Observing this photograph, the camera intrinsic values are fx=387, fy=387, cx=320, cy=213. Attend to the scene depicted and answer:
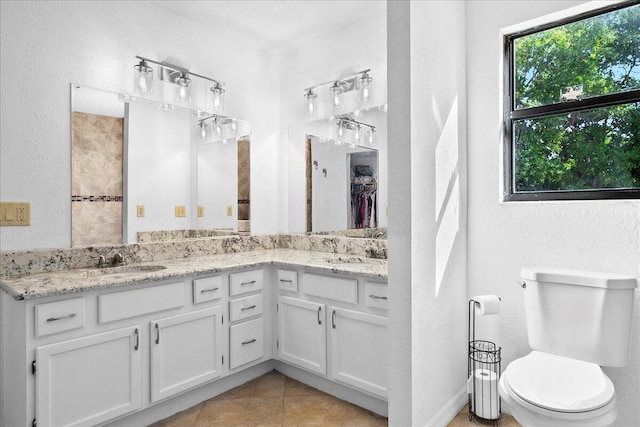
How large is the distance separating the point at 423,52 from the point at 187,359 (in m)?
2.09

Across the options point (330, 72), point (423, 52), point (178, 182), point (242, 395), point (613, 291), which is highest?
point (330, 72)

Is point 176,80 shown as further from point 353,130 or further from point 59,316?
point 59,316

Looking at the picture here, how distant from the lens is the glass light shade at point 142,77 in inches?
101

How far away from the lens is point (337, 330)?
238cm

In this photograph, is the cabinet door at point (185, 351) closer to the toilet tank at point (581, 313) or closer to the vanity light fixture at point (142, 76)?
the vanity light fixture at point (142, 76)

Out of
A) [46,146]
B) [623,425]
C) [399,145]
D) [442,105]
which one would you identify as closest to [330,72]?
[442,105]

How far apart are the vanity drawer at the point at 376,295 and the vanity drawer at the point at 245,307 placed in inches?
32.7

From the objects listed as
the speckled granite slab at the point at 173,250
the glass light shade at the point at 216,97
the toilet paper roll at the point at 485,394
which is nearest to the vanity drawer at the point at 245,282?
the speckled granite slab at the point at 173,250

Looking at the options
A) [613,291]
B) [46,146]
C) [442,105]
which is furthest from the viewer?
[46,146]

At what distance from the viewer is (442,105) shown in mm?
2018

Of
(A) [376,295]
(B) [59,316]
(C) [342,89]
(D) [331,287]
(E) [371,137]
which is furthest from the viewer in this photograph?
(C) [342,89]

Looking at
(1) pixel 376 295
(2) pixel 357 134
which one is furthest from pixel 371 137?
(1) pixel 376 295

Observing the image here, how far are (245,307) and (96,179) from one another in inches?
48.8

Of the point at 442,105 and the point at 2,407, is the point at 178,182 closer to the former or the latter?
the point at 2,407
